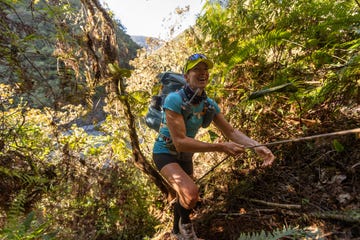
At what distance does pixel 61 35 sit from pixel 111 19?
0.78m

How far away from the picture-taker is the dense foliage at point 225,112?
8.39ft

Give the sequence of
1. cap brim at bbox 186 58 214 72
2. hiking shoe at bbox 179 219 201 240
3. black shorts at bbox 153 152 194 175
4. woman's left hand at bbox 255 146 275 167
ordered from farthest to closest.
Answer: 1. hiking shoe at bbox 179 219 201 240
2. black shorts at bbox 153 152 194 175
3. cap brim at bbox 186 58 214 72
4. woman's left hand at bbox 255 146 275 167

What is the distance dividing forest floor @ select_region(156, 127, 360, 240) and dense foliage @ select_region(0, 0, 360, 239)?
0.5 inches

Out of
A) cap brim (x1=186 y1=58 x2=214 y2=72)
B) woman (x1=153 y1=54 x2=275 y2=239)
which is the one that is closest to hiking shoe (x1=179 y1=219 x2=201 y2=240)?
woman (x1=153 y1=54 x2=275 y2=239)

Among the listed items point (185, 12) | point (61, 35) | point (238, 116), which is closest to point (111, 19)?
point (61, 35)

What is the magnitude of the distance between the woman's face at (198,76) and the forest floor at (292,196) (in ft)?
4.62

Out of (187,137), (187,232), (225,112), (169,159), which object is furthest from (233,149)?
(225,112)

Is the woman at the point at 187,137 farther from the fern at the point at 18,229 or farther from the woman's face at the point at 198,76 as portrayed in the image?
the fern at the point at 18,229

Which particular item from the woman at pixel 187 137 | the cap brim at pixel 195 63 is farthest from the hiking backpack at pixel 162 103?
the cap brim at pixel 195 63

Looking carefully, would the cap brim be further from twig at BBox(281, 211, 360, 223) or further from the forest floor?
twig at BBox(281, 211, 360, 223)

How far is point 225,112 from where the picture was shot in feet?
13.3

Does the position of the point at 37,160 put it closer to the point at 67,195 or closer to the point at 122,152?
the point at 67,195

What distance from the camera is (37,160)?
2914 mm

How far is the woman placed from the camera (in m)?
2.33
